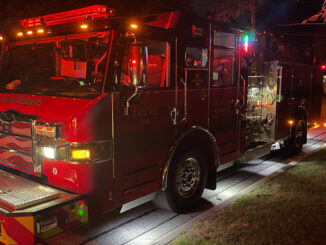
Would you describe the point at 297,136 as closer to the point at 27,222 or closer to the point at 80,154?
the point at 80,154

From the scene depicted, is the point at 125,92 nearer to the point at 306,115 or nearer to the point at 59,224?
the point at 59,224

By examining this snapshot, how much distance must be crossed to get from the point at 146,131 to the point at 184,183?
3.80 feet

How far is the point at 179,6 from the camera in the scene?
14625mm

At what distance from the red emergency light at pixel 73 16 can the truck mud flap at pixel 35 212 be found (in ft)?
6.33

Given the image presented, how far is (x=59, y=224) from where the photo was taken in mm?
3049

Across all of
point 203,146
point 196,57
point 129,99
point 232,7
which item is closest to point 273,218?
point 203,146

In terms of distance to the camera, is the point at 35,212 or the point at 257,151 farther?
the point at 257,151

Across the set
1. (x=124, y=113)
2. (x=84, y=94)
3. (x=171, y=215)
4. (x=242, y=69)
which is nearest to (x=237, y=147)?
(x=242, y=69)

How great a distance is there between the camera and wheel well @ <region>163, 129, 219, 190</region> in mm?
4336

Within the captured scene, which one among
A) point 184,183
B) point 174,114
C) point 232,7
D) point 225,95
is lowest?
point 184,183

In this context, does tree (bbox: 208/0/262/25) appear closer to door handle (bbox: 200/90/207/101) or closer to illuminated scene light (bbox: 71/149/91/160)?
door handle (bbox: 200/90/207/101)

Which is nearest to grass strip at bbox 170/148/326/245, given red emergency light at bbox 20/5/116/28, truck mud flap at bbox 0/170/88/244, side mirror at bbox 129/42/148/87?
truck mud flap at bbox 0/170/88/244

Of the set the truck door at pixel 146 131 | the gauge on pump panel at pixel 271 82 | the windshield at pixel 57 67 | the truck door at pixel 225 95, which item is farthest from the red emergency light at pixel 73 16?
the gauge on pump panel at pixel 271 82

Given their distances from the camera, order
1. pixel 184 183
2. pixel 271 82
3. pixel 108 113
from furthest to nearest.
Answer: pixel 271 82
pixel 184 183
pixel 108 113
